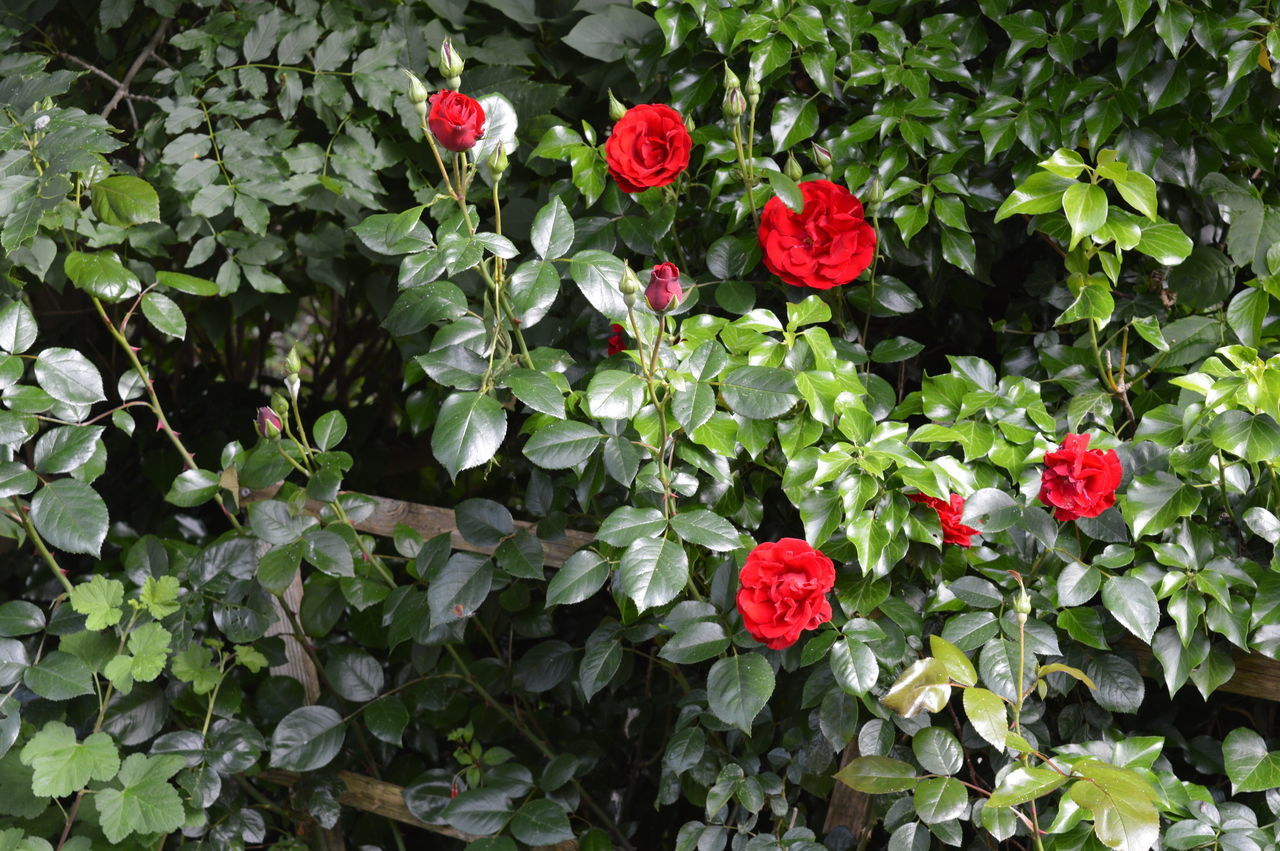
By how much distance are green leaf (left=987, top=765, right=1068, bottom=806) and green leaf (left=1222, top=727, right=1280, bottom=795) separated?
0.99 feet

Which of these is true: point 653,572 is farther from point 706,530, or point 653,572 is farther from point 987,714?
point 987,714

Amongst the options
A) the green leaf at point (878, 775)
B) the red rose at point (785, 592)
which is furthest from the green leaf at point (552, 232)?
the green leaf at point (878, 775)

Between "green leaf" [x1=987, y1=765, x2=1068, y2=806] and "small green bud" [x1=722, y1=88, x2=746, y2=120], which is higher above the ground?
"small green bud" [x1=722, y1=88, x2=746, y2=120]

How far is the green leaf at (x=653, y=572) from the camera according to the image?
972 millimetres

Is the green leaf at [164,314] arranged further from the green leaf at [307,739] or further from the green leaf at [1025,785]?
the green leaf at [1025,785]

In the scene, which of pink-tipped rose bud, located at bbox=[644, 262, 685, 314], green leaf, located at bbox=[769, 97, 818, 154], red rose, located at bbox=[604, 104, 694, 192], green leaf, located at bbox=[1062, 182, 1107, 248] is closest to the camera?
pink-tipped rose bud, located at bbox=[644, 262, 685, 314]

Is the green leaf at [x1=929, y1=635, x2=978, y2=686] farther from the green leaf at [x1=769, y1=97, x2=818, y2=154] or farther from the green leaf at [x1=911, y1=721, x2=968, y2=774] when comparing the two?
the green leaf at [x1=769, y1=97, x2=818, y2=154]

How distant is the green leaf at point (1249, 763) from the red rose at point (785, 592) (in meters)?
0.49

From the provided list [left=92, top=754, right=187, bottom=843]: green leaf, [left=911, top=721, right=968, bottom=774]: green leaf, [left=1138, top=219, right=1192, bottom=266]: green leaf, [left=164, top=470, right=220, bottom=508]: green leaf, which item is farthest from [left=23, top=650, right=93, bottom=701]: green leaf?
[left=1138, top=219, right=1192, bottom=266]: green leaf

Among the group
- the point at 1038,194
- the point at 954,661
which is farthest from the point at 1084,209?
the point at 954,661

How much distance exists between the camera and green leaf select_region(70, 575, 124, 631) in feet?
4.17

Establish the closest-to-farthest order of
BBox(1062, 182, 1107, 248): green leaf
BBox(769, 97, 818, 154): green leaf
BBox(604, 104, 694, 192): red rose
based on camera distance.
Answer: BBox(1062, 182, 1107, 248): green leaf, BBox(604, 104, 694, 192): red rose, BBox(769, 97, 818, 154): green leaf

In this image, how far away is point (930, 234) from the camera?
143 cm

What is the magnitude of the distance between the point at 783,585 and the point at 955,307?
2.62ft
